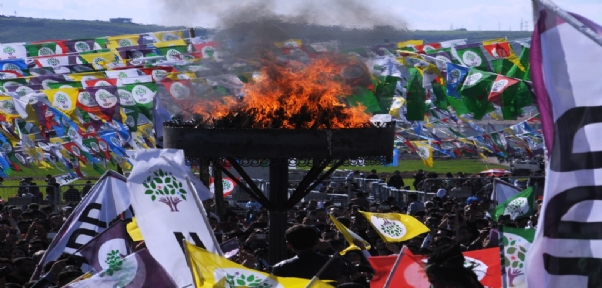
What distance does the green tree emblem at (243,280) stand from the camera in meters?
6.00

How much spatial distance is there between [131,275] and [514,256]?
2699mm

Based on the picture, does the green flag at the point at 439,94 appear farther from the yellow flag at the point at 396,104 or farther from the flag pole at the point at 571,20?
the flag pole at the point at 571,20

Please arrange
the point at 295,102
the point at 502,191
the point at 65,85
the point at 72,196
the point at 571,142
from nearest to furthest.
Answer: the point at 571,142
the point at 295,102
the point at 502,191
the point at 72,196
the point at 65,85

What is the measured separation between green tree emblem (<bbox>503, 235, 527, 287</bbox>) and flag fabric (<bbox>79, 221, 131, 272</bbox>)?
3301 mm

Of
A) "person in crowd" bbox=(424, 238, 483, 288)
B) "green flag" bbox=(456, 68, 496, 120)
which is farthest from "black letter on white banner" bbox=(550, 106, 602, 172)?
"green flag" bbox=(456, 68, 496, 120)

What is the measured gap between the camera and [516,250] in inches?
290

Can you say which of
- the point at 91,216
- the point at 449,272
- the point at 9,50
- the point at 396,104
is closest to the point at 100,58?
the point at 9,50

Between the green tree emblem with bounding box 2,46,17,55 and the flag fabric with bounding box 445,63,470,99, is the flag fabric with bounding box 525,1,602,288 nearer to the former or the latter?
the flag fabric with bounding box 445,63,470,99

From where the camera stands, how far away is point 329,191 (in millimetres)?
25344

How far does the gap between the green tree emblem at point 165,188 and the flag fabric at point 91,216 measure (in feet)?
5.93

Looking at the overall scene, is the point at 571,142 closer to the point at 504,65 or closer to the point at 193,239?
the point at 193,239

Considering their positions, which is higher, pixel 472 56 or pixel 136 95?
pixel 472 56

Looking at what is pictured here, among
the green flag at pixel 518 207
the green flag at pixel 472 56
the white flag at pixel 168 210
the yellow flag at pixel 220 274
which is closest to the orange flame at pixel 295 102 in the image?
the white flag at pixel 168 210

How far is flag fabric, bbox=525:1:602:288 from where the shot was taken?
4.52 metres
